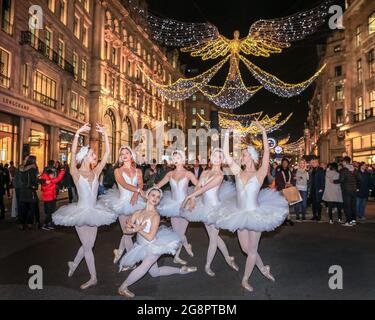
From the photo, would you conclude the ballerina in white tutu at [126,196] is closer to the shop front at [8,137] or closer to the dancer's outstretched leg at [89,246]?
the dancer's outstretched leg at [89,246]

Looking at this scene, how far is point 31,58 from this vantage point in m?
23.5

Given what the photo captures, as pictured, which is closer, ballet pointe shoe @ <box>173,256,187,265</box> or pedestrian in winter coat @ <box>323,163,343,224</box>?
ballet pointe shoe @ <box>173,256,187,265</box>

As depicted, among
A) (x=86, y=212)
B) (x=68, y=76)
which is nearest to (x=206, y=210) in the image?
(x=86, y=212)

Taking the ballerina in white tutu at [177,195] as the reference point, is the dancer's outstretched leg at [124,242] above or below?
below

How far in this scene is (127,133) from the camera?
44.8 metres

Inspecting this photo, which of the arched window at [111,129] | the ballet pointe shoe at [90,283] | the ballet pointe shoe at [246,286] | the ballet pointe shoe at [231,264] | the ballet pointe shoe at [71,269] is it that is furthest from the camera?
the arched window at [111,129]

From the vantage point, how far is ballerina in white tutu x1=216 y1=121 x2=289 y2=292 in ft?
16.8

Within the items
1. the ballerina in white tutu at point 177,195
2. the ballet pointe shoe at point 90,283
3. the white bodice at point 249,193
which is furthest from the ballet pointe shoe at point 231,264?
the ballet pointe shoe at point 90,283

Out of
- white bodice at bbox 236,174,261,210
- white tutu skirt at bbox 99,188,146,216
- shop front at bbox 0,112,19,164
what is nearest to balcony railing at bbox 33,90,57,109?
shop front at bbox 0,112,19,164

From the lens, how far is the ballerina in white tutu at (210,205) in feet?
19.5

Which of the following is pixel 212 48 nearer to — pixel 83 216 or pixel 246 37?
pixel 246 37

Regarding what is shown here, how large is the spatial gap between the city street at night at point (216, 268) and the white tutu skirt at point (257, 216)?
86cm

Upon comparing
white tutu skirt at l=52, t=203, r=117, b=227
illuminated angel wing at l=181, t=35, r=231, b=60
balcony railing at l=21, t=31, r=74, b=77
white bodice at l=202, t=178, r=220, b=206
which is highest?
balcony railing at l=21, t=31, r=74, b=77

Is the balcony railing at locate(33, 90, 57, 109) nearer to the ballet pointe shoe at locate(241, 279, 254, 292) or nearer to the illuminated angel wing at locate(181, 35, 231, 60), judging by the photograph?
the illuminated angel wing at locate(181, 35, 231, 60)
